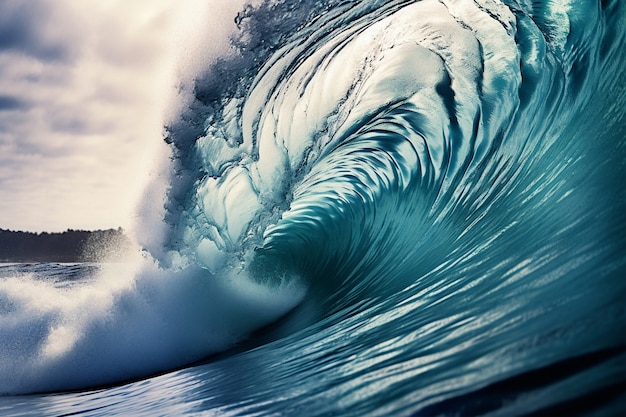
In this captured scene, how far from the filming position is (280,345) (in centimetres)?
409

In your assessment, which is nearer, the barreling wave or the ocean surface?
the ocean surface

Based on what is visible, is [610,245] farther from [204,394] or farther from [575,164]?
[204,394]

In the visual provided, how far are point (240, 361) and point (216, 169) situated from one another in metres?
1.70

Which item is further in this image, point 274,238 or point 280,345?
point 274,238

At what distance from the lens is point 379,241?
5.84 meters

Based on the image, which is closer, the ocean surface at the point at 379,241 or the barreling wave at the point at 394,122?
the ocean surface at the point at 379,241

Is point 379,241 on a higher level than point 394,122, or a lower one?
lower

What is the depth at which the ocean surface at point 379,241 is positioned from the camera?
87.1 inches

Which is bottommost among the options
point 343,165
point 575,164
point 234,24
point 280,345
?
point 280,345

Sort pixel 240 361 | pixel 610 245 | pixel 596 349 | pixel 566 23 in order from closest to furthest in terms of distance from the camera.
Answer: pixel 596 349 → pixel 610 245 → pixel 240 361 → pixel 566 23

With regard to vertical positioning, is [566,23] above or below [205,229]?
above

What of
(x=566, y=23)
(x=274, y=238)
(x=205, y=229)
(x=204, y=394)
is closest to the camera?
(x=204, y=394)

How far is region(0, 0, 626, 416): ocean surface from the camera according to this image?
2.21 meters

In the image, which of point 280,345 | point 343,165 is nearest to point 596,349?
point 280,345
